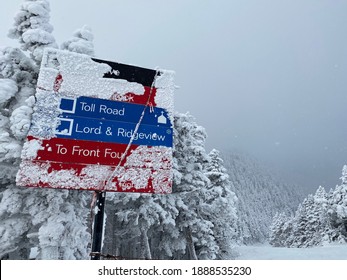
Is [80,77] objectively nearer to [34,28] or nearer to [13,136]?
[13,136]

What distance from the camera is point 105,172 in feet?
17.6

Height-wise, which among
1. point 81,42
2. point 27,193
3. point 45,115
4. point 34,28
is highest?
point 34,28

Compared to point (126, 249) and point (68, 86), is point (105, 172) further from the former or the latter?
point (126, 249)

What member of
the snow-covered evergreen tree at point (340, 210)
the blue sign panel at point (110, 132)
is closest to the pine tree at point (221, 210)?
the blue sign panel at point (110, 132)

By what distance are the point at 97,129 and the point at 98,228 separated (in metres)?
1.72

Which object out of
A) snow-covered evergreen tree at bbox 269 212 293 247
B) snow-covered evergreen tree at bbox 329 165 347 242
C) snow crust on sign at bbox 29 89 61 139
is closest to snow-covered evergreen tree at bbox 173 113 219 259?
snow crust on sign at bbox 29 89 61 139

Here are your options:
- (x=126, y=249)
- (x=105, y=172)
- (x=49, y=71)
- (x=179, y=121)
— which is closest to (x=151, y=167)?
(x=105, y=172)

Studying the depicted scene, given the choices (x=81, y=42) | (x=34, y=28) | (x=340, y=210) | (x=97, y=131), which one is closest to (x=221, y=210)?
(x=81, y=42)

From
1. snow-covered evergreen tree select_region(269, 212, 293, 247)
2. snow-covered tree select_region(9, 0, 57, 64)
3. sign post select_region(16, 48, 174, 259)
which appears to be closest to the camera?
sign post select_region(16, 48, 174, 259)

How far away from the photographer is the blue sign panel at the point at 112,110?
17.8 ft

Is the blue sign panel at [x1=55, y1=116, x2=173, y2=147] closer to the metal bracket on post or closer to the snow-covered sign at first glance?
the snow-covered sign

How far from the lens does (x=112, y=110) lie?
221 inches

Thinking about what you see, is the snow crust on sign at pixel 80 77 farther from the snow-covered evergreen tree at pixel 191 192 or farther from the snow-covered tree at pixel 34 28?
the snow-covered evergreen tree at pixel 191 192

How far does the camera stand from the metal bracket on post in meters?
4.90
